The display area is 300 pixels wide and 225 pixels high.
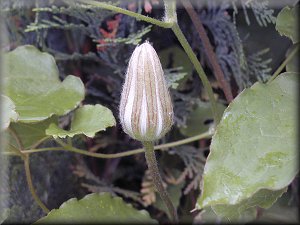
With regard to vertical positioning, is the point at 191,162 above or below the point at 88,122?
below

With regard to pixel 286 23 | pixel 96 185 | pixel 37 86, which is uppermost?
pixel 286 23

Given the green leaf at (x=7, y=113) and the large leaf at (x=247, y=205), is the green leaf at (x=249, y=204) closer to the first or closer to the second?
the large leaf at (x=247, y=205)

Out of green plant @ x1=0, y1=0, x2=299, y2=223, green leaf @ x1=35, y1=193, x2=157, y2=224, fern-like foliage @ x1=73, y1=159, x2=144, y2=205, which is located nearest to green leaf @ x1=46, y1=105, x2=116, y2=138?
green plant @ x1=0, y1=0, x2=299, y2=223

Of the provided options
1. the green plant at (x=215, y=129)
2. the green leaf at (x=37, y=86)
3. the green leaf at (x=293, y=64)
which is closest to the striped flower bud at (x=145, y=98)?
the green plant at (x=215, y=129)

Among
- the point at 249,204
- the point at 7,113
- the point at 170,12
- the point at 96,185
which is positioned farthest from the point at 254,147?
the point at 96,185

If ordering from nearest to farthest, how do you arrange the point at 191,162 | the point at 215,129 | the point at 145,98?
the point at 145,98, the point at 215,129, the point at 191,162

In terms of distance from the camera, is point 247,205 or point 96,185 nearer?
point 247,205

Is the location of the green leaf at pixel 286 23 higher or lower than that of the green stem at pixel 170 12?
lower

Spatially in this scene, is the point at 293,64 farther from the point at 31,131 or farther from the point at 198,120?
the point at 31,131
